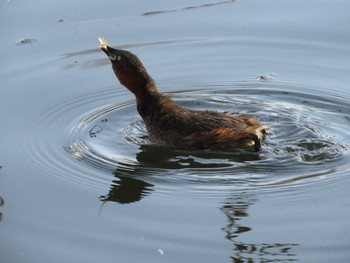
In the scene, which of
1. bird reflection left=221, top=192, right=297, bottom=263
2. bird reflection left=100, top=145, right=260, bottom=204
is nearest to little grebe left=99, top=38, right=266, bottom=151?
bird reflection left=100, top=145, right=260, bottom=204

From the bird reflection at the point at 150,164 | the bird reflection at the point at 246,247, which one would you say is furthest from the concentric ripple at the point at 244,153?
the bird reflection at the point at 246,247

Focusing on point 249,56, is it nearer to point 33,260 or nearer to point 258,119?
point 258,119

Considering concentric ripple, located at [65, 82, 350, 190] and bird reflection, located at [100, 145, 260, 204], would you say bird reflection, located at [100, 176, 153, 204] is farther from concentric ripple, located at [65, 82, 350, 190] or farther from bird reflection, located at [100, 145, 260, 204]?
concentric ripple, located at [65, 82, 350, 190]

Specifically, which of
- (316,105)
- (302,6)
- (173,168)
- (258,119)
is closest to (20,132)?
(173,168)

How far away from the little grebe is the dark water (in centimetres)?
12

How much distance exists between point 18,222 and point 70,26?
4876 millimetres

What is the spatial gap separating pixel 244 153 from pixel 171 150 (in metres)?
0.76

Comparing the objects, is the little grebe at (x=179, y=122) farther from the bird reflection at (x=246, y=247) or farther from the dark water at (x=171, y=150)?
the bird reflection at (x=246, y=247)

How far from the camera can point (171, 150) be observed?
8.73 metres

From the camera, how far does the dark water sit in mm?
6777

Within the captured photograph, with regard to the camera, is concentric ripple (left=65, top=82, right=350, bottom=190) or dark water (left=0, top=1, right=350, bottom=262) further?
concentric ripple (left=65, top=82, right=350, bottom=190)

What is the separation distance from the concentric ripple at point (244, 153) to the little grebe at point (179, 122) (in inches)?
4.1

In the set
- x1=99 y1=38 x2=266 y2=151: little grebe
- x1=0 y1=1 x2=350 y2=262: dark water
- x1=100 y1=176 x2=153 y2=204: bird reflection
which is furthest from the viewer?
x1=99 y1=38 x2=266 y2=151: little grebe

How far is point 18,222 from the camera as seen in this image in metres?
7.21
